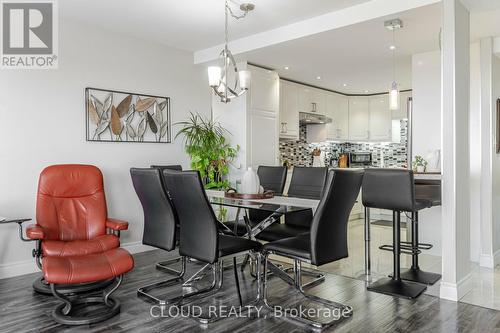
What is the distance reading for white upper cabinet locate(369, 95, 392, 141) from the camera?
25.1 feet

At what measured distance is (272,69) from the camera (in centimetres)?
568

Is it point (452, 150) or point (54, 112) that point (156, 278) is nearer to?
point (54, 112)

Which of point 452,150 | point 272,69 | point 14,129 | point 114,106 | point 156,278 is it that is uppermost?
point 272,69

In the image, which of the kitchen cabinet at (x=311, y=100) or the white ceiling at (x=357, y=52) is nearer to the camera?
the white ceiling at (x=357, y=52)

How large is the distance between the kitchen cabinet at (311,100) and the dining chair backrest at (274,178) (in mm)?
2644

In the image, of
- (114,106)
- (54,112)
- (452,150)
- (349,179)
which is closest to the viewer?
(349,179)

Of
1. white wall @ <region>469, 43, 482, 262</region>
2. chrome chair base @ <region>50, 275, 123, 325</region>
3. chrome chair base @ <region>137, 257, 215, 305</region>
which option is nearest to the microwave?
white wall @ <region>469, 43, 482, 262</region>

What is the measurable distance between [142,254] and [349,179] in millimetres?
3031

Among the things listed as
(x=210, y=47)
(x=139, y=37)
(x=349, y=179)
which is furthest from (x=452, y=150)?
(x=139, y=37)

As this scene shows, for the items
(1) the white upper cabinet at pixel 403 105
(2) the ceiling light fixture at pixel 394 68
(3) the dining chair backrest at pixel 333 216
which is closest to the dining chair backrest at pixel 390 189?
(3) the dining chair backrest at pixel 333 216

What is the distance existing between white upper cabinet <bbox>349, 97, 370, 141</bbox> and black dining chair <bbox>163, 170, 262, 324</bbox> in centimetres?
567

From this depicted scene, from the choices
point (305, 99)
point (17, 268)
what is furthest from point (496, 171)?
point (17, 268)

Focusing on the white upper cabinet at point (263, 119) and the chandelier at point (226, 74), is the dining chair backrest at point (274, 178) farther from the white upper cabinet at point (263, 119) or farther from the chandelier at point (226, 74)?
the chandelier at point (226, 74)

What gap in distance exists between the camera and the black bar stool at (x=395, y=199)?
123 inches
